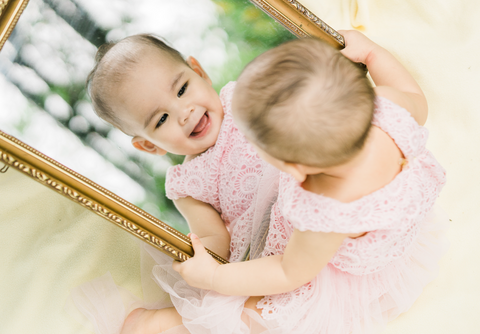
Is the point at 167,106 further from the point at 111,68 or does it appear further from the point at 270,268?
the point at 270,268

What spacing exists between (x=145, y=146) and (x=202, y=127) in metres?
0.16

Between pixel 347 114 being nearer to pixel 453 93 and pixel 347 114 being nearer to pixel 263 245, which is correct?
pixel 263 245

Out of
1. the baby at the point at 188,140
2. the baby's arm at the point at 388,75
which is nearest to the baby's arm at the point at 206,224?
the baby at the point at 188,140

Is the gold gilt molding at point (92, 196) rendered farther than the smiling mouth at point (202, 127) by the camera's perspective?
No

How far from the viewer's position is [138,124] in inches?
33.7

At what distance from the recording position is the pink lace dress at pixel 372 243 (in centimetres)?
67

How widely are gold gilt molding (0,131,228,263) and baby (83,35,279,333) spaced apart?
0.39 feet

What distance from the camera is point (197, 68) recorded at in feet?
3.06

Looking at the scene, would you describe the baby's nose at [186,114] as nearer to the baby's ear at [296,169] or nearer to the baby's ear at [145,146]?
the baby's ear at [145,146]

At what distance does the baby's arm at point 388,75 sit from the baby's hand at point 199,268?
Answer: 50 centimetres

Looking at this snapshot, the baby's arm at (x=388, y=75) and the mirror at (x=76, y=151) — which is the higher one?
the baby's arm at (x=388, y=75)

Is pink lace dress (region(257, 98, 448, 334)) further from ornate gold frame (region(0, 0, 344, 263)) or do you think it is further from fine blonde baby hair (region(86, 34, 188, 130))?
fine blonde baby hair (region(86, 34, 188, 130))

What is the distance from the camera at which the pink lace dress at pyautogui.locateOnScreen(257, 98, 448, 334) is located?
0.67 metres

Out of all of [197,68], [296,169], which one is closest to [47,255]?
[197,68]
